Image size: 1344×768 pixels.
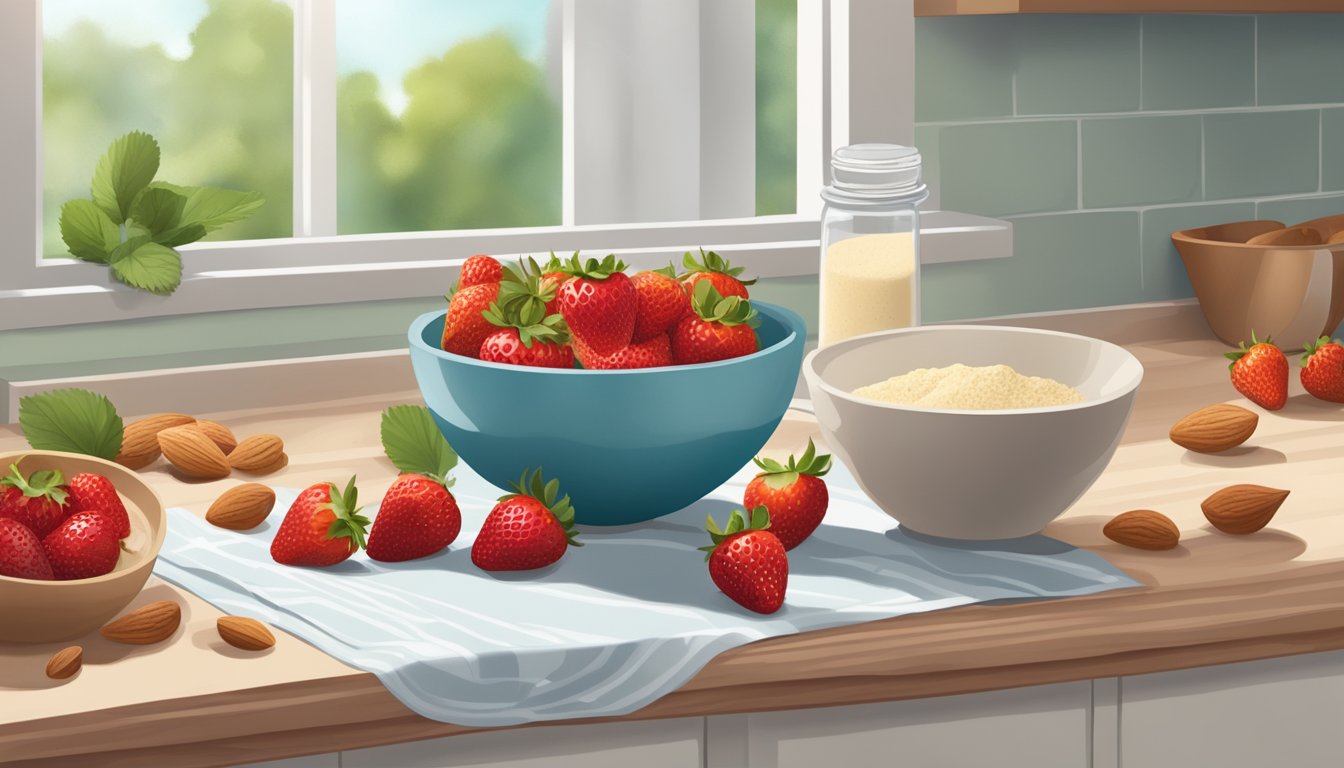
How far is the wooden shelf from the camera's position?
176cm

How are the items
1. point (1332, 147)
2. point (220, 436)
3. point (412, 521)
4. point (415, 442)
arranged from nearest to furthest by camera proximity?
point (412, 521) → point (415, 442) → point (220, 436) → point (1332, 147)

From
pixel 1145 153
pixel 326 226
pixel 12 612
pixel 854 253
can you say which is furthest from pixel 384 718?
pixel 1145 153

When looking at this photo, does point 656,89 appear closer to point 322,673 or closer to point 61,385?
point 61,385

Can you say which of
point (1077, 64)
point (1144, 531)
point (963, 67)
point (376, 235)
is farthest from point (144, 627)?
point (1077, 64)

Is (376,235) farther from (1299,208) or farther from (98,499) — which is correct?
(1299,208)

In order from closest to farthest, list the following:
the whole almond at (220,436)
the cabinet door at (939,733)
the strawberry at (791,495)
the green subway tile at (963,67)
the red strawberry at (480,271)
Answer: the cabinet door at (939,733) → the strawberry at (791,495) → the red strawberry at (480,271) → the whole almond at (220,436) → the green subway tile at (963,67)

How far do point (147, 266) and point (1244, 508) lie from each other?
3.54ft

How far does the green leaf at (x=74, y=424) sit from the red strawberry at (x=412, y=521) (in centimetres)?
31

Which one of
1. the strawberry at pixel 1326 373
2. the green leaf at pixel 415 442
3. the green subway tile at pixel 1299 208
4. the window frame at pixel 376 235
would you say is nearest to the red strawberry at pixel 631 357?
the green leaf at pixel 415 442

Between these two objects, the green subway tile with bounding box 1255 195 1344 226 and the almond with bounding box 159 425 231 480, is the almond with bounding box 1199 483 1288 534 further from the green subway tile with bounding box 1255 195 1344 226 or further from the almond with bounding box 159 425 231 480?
the green subway tile with bounding box 1255 195 1344 226

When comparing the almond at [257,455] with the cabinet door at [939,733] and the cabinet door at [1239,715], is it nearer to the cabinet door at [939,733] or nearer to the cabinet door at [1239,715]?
the cabinet door at [939,733]

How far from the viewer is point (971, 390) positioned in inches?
41.5

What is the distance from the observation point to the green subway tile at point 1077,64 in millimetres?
1948

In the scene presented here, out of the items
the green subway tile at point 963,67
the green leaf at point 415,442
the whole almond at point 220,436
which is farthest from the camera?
the green subway tile at point 963,67
